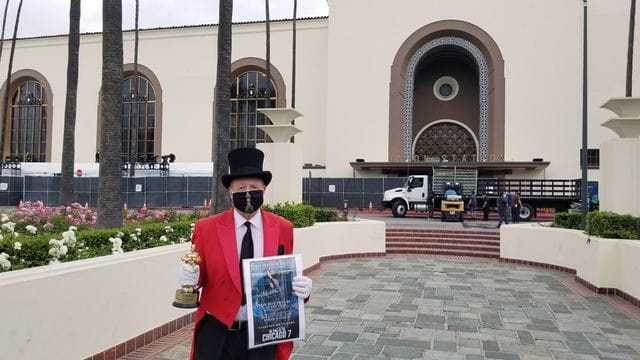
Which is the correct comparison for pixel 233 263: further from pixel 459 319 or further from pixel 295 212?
pixel 295 212

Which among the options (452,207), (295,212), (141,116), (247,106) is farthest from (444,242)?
(141,116)

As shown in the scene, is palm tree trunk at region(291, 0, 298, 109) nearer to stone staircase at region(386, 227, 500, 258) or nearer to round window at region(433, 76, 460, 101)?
round window at region(433, 76, 460, 101)

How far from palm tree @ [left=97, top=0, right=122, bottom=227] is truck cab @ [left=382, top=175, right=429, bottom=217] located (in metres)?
15.7

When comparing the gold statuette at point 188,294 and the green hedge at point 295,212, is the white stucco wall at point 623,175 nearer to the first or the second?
the green hedge at point 295,212

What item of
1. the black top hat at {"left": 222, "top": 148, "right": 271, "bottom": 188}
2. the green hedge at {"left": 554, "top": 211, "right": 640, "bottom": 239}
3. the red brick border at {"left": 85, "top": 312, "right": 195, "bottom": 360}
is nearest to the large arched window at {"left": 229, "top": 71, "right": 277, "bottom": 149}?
the green hedge at {"left": 554, "top": 211, "right": 640, "bottom": 239}

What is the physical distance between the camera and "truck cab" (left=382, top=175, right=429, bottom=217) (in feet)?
72.6

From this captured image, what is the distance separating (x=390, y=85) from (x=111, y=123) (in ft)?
66.7

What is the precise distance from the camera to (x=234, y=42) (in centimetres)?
2989

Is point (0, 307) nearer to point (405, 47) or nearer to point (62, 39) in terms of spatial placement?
point (405, 47)

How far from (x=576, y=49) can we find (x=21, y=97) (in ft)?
115

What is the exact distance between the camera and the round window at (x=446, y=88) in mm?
29469

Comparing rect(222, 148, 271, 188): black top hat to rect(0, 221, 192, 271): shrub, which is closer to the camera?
rect(222, 148, 271, 188): black top hat

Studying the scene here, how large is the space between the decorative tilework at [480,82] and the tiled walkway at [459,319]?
1671 cm

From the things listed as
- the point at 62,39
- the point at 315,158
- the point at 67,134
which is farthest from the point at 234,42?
the point at 67,134
